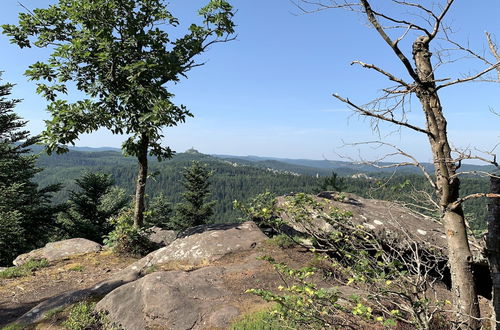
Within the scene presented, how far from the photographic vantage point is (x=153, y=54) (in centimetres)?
1064

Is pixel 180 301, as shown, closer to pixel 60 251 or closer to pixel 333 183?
pixel 60 251

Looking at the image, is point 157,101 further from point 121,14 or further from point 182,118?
point 121,14

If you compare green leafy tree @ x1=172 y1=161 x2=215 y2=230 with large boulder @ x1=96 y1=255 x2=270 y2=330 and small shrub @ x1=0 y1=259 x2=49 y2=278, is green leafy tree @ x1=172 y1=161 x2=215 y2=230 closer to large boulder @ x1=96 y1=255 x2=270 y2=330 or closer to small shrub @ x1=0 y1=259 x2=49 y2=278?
small shrub @ x1=0 y1=259 x2=49 y2=278

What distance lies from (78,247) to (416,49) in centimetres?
1587

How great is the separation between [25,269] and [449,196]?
1449 centimetres

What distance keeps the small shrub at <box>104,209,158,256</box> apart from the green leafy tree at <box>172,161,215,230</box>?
26.2 m

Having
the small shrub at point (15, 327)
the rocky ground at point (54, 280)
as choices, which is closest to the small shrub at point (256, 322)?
the small shrub at point (15, 327)

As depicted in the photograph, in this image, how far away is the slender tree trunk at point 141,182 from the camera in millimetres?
11377

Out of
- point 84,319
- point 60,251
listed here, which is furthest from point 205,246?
point 60,251

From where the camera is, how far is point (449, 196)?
11.6ft

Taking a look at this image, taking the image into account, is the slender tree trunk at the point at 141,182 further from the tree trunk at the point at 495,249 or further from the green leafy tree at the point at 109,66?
the tree trunk at the point at 495,249

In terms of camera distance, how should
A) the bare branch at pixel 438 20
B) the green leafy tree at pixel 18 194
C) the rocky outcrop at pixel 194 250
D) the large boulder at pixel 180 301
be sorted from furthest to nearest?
the green leafy tree at pixel 18 194, the rocky outcrop at pixel 194 250, the large boulder at pixel 180 301, the bare branch at pixel 438 20

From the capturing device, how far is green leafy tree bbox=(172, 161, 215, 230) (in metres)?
39.4

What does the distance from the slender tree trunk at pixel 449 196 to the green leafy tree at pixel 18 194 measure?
2125 cm
